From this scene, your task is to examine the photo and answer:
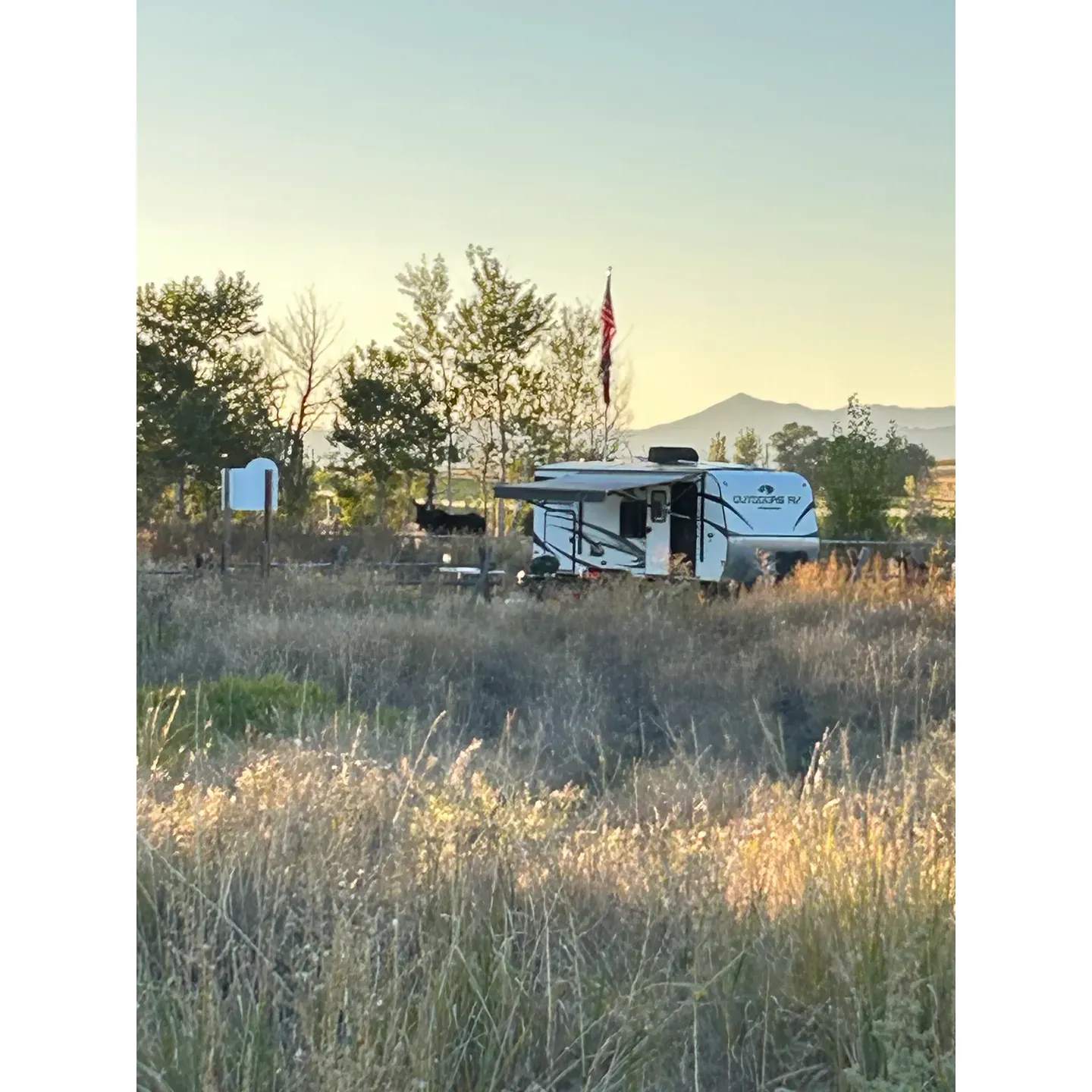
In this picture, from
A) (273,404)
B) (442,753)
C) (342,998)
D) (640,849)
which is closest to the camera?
(342,998)

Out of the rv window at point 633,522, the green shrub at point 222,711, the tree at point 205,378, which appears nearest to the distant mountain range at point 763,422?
the green shrub at point 222,711

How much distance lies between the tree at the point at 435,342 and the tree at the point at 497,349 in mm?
62

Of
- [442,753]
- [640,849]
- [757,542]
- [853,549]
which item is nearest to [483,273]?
[442,753]

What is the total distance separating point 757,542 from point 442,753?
15.0 feet

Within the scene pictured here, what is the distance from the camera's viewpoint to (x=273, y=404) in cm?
585

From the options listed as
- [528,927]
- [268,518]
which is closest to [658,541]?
[268,518]

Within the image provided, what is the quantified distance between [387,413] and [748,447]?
1.47 m

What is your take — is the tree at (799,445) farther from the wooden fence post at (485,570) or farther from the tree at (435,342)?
the wooden fence post at (485,570)

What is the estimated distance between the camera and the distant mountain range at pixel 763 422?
299 centimetres

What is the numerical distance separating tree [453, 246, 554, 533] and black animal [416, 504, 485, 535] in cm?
53

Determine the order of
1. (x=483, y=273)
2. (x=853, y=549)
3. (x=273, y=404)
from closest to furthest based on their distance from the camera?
1. (x=483, y=273)
2. (x=853, y=549)
3. (x=273, y=404)

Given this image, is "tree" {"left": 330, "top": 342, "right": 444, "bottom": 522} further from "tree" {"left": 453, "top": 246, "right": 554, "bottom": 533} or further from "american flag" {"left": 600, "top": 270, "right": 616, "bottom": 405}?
"american flag" {"left": 600, "top": 270, "right": 616, "bottom": 405}

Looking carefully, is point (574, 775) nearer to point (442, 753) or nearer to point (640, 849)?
point (442, 753)
